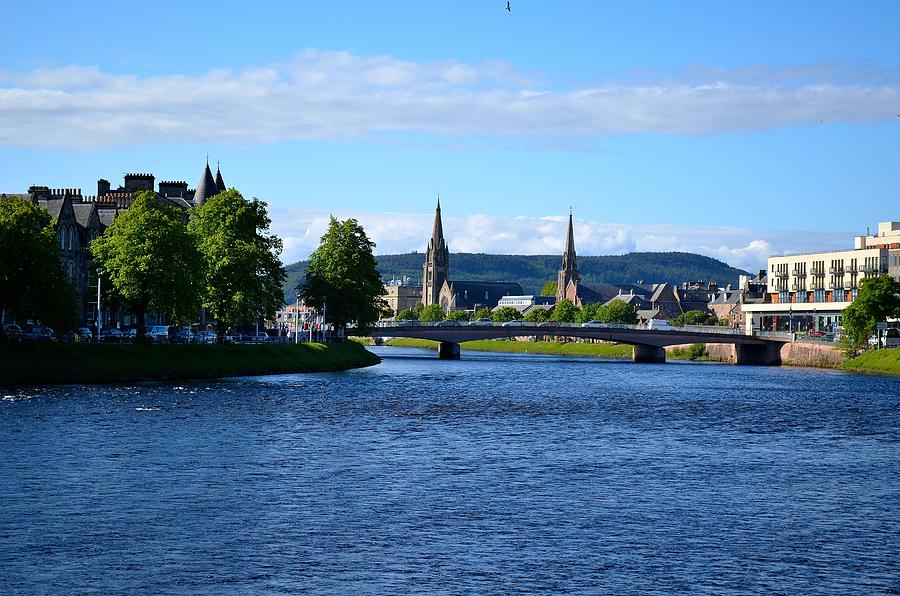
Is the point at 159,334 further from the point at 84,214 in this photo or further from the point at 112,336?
the point at 84,214

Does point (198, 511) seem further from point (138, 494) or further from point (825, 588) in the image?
point (825, 588)

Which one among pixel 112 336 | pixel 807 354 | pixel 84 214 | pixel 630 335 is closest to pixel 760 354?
pixel 807 354

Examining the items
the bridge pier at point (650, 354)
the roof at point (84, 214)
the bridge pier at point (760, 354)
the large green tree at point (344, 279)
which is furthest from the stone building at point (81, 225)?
the bridge pier at point (760, 354)

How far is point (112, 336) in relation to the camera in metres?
109

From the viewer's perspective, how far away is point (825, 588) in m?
29.7

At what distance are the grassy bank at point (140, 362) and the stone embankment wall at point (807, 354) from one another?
6903 centimetres

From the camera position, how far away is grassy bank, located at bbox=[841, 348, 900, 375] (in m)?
138

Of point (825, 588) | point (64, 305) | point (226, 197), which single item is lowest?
point (825, 588)

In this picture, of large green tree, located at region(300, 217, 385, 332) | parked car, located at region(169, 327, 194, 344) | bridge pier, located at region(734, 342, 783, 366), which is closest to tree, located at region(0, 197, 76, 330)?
parked car, located at region(169, 327, 194, 344)

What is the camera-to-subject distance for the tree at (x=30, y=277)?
276 feet

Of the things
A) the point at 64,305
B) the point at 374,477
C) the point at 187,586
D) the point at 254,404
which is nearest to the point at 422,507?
the point at 374,477


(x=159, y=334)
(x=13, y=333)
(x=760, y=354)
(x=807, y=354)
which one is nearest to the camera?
(x=13, y=333)

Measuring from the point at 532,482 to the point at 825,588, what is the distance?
16.9m

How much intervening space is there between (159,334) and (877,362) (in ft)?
265
